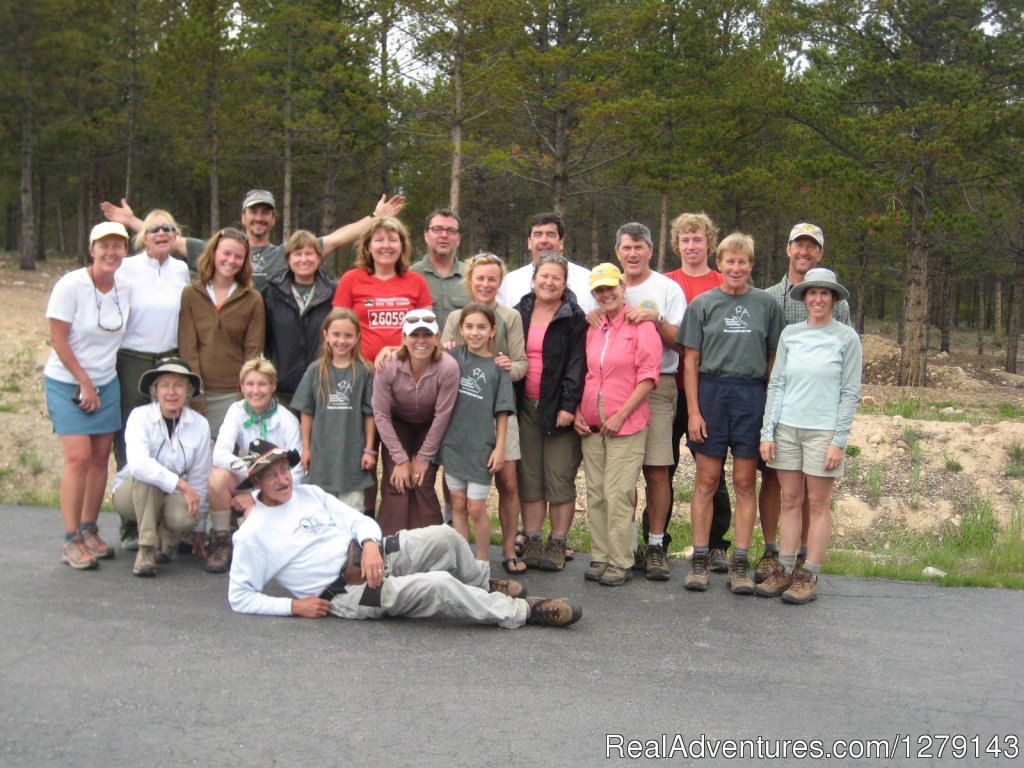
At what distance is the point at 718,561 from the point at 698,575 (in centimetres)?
67

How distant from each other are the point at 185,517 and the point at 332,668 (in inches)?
93.4

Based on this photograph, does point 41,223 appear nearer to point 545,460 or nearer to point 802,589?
point 545,460

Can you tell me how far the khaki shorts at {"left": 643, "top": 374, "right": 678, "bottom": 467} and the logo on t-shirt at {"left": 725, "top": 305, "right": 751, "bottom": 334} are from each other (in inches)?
A: 23.5

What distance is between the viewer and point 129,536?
6.73m

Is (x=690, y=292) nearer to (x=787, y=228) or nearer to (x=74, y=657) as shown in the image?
(x=74, y=657)

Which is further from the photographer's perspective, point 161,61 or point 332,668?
point 161,61

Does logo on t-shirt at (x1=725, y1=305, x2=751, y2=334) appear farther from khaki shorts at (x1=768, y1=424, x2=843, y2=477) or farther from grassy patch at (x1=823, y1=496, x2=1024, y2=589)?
grassy patch at (x1=823, y1=496, x2=1024, y2=589)

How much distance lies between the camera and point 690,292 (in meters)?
6.72

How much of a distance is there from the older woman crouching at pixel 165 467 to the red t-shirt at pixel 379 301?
3.92 ft

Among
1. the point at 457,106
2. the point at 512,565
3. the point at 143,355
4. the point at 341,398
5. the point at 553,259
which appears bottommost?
the point at 512,565

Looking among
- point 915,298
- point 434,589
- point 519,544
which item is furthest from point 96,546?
point 915,298

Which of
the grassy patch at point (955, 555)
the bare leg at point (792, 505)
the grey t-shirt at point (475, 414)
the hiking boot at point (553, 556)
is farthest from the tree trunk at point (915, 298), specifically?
the grey t-shirt at point (475, 414)

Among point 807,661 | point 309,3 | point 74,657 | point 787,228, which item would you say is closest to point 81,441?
point 74,657

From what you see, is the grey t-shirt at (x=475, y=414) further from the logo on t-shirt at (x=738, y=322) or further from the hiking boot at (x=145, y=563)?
the hiking boot at (x=145, y=563)
